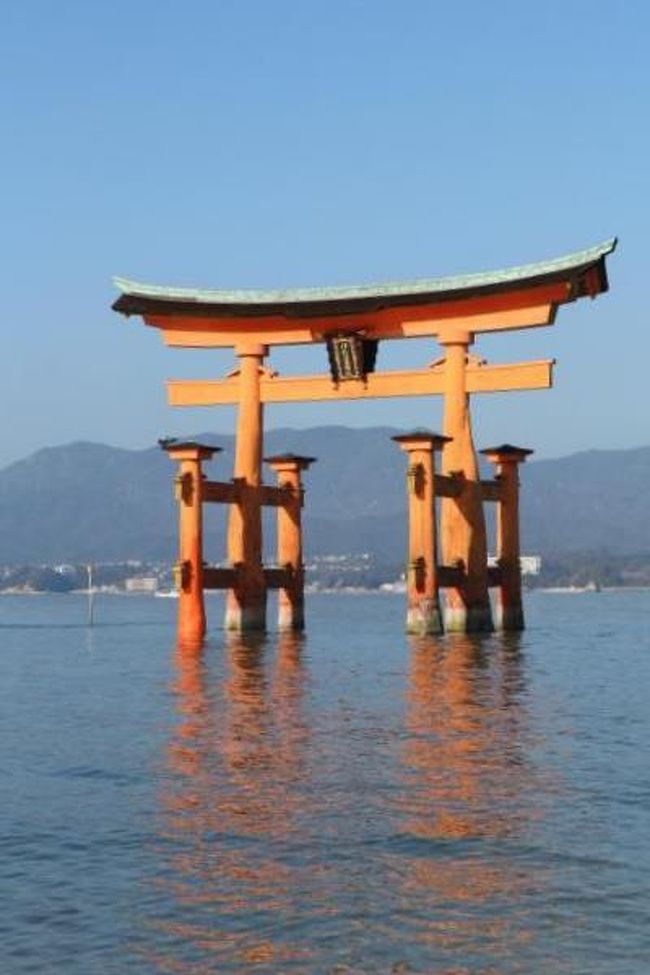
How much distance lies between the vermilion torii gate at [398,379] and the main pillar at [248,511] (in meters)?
0.04

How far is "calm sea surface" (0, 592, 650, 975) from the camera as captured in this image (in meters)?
10.9

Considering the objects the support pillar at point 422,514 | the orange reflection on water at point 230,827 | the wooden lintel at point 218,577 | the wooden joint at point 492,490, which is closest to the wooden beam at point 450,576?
the support pillar at point 422,514

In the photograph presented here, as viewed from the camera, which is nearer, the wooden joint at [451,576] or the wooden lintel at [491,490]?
the wooden joint at [451,576]

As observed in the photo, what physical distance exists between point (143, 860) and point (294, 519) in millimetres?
38733

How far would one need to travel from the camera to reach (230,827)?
15.0 meters

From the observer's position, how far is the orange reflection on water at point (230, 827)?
11039 millimetres

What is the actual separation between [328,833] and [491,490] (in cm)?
3659

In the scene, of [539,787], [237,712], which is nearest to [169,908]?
[539,787]

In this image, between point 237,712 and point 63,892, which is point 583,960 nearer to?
point 63,892

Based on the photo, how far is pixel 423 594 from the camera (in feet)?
151

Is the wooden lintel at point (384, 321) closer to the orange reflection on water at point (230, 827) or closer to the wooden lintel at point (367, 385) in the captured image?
the wooden lintel at point (367, 385)

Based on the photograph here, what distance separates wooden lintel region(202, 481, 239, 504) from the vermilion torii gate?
53 mm

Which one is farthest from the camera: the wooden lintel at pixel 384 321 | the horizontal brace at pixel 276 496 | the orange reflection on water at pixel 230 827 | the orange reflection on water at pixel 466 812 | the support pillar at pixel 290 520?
the support pillar at pixel 290 520

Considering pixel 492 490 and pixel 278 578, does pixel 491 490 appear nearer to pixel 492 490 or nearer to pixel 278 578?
pixel 492 490
